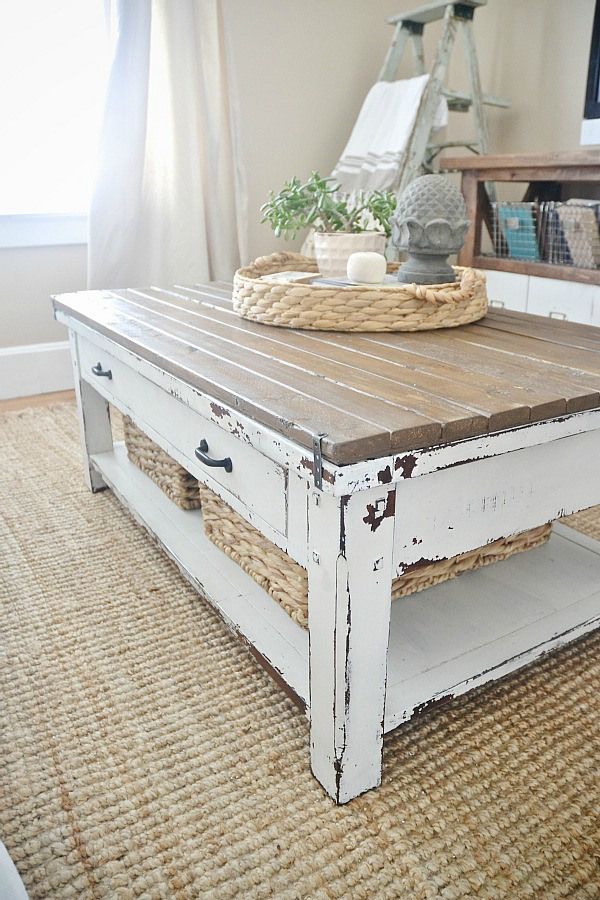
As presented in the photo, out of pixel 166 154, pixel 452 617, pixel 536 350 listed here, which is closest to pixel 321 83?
pixel 166 154

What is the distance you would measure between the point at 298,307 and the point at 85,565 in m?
0.61

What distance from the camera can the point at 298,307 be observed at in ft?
3.56

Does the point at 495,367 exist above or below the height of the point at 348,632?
above

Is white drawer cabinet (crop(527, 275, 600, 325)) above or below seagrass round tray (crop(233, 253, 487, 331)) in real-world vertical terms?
below

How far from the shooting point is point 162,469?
52.4 inches

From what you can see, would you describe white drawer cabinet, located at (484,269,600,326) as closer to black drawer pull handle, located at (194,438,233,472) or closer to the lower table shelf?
the lower table shelf

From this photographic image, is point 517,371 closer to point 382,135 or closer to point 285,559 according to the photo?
point 285,559

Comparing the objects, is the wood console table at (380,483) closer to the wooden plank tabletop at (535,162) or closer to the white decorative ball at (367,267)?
the white decorative ball at (367,267)

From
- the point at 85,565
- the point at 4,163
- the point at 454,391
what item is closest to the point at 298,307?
the point at 454,391

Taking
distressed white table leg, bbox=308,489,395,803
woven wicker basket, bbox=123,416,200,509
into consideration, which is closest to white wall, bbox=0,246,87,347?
woven wicker basket, bbox=123,416,200,509

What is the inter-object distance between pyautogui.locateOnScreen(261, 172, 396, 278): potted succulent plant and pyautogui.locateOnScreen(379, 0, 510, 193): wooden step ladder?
3.75ft

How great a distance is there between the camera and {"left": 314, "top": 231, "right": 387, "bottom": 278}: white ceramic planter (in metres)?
1.30

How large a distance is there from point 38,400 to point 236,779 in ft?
5.93

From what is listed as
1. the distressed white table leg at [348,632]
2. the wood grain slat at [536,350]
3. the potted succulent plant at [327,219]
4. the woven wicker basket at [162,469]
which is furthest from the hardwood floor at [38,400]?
the distressed white table leg at [348,632]
